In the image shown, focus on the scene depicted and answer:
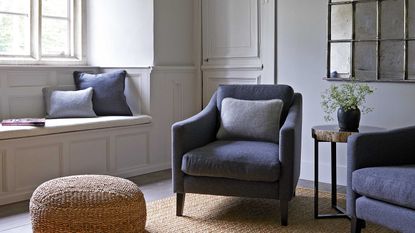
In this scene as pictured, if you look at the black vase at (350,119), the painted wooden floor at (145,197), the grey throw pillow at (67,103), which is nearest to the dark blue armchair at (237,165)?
the black vase at (350,119)

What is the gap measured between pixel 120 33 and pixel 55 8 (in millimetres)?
673

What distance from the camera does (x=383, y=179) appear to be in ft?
7.84

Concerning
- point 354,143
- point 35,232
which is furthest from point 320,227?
point 35,232

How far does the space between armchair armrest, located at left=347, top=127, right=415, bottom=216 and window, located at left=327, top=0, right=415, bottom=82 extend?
3.44ft

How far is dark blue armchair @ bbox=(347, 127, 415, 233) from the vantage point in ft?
7.57

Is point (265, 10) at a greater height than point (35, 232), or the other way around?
point (265, 10)

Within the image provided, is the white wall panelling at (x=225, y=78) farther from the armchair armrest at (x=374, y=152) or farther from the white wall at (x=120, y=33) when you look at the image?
the armchair armrest at (x=374, y=152)

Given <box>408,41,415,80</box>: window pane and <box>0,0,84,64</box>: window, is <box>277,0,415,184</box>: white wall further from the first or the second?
<box>0,0,84,64</box>: window

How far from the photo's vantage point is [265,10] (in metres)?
4.36

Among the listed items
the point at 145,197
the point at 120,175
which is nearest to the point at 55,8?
the point at 120,175

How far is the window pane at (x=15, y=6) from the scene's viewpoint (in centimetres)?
442

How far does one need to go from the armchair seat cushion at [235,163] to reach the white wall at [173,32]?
1.70 m

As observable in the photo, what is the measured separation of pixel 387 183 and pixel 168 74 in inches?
107

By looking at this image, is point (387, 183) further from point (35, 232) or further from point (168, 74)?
point (168, 74)
